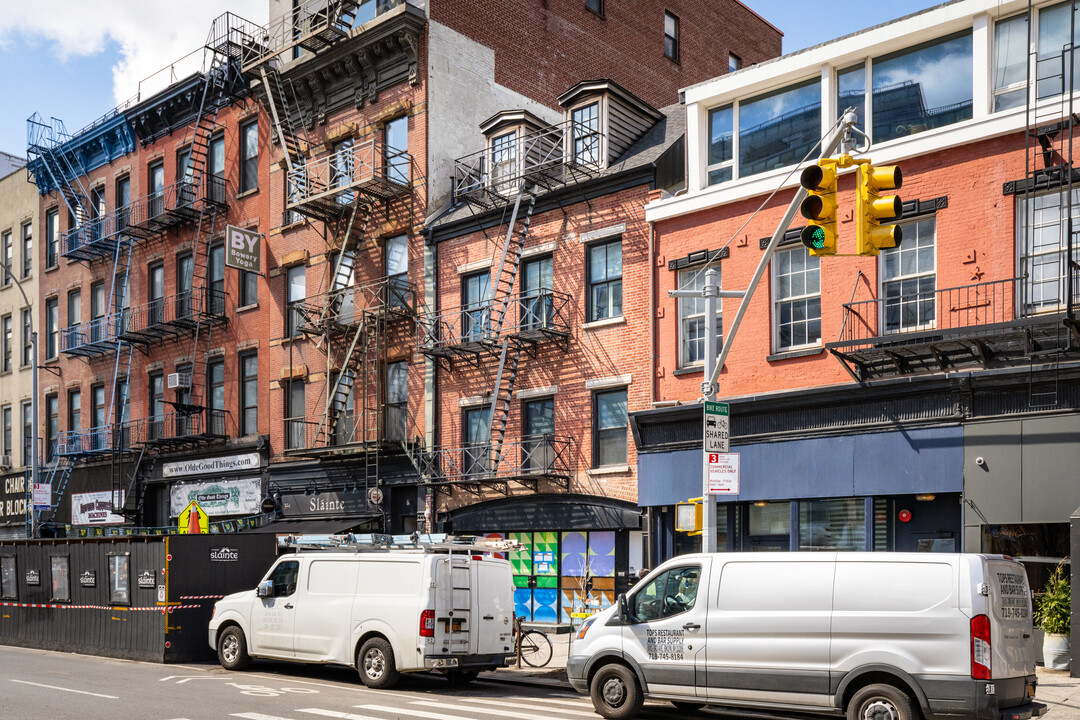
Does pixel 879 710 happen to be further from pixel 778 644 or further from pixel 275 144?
pixel 275 144

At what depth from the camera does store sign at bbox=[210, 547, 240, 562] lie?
2111 cm

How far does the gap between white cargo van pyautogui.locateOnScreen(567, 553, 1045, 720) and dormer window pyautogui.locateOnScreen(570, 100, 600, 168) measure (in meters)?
14.2

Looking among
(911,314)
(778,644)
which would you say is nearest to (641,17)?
(911,314)

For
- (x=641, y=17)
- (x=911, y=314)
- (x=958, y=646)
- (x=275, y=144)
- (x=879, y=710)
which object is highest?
(x=641, y=17)

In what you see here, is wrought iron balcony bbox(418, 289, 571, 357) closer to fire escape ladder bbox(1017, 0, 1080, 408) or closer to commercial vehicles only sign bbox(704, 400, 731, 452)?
commercial vehicles only sign bbox(704, 400, 731, 452)

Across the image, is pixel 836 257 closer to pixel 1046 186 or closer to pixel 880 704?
pixel 1046 186

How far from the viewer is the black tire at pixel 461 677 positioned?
17062 mm

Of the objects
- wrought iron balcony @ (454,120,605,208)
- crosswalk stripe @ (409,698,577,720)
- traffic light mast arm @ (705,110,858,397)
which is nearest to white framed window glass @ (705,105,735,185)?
wrought iron balcony @ (454,120,605,208)

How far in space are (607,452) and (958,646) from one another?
513 inches

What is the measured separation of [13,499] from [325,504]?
19.9 metres

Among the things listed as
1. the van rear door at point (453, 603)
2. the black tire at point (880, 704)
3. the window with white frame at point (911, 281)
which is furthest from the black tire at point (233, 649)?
the window with white frame at point (911, 281)

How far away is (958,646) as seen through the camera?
10.9m

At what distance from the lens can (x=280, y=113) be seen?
107 ft

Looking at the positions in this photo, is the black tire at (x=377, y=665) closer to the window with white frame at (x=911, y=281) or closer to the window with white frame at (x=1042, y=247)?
the window with white frame at (x=911, y=281)
